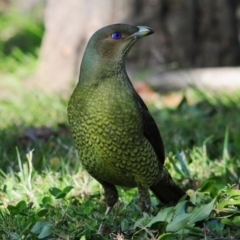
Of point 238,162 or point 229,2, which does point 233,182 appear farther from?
point 229,2

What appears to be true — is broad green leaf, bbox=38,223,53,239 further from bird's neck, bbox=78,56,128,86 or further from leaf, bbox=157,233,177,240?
bird's neck, bbox=78,56,128,86

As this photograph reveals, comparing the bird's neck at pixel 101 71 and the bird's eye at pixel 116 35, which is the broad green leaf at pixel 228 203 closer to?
the bird's neck at pixel 101 71

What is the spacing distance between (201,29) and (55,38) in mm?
1962

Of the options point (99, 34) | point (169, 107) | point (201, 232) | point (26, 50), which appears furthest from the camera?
point (26, 50)

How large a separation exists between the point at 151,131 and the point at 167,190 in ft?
1.76

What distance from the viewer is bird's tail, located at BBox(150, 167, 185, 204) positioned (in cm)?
515

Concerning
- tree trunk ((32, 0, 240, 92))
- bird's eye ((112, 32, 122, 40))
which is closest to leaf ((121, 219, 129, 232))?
bird's eye ((112, 32, 122, 40))

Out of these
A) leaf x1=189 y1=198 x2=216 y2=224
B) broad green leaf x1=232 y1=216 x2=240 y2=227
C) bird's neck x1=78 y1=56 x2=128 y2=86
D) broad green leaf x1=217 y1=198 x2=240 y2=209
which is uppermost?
bird's neck x1=78 y1=56 x2=128 y2=86

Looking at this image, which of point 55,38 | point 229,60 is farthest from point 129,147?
point 229,60

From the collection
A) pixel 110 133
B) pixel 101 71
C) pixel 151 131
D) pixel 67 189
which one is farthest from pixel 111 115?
pixel 67 189

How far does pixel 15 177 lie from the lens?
567cm

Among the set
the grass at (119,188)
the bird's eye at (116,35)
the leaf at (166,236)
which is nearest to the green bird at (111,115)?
the bird's eye at (116,35)

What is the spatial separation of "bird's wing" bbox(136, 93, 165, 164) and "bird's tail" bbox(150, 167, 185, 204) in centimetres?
13

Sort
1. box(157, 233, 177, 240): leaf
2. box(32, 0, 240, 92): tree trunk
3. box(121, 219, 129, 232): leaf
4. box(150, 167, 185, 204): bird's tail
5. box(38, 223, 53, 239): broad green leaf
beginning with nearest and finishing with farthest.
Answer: box(157, 233, 177, 240): leaf, box(38, 223, 53, 239): broad green leaf, box(121, 219, 129, 232): leaf, box(150, 167, 185, 204): bird's tail, box(32, 0, 240, 92): tree trunk
